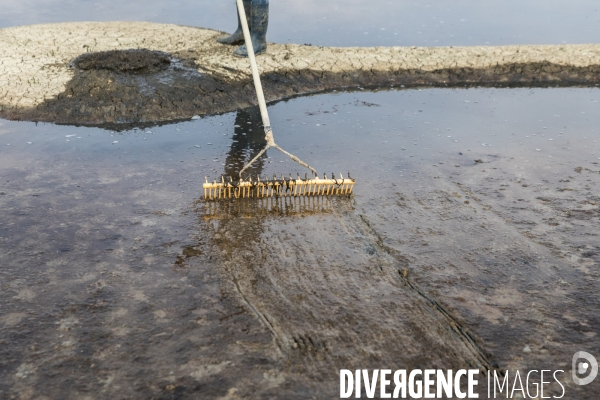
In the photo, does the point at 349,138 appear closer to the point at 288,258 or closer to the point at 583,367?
the point at 288,258

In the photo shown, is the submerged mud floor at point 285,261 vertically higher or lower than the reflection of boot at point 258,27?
lower

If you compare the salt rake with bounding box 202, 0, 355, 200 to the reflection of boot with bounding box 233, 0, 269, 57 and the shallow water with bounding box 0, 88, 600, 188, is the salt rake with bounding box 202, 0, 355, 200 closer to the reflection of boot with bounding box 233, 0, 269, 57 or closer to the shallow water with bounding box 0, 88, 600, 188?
the shallow water with bounding box 0, 88, 600, 188

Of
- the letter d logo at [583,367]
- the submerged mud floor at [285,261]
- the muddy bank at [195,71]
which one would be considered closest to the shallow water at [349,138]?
the submerged mud floor at [285,261]

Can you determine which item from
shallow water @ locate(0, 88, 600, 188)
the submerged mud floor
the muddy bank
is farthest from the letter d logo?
the muddy bank

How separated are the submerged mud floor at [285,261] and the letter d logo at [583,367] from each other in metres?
0.05

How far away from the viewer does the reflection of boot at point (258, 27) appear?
841cm

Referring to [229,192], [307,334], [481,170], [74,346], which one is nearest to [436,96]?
[481,170]

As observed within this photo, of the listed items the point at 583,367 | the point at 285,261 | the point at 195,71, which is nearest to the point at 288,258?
the point at 285,261

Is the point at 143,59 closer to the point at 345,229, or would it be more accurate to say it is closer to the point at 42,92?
the point at 42,92

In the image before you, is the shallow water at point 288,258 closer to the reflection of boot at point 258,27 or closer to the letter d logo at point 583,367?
the letter d logo at point 583,367

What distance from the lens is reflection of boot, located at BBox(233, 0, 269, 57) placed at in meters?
8.41

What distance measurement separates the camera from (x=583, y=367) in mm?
3246

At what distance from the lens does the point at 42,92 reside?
7.19 m

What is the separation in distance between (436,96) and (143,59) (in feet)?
13.9
